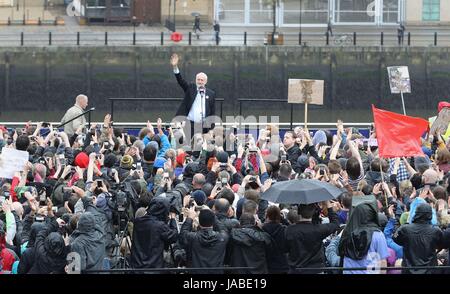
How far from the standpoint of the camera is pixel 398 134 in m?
20.2

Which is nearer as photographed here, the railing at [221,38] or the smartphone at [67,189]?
the smartphone at [67,189]

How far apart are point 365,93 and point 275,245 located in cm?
3757

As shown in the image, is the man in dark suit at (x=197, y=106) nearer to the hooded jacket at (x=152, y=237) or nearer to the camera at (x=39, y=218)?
the camera at (x=39, y=218)

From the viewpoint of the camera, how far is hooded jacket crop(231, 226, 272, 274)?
1608cm

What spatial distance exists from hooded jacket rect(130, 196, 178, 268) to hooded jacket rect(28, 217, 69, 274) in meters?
0.99

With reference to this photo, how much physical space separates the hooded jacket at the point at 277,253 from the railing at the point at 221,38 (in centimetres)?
3641

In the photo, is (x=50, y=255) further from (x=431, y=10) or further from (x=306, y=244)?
(x=431, y=10)

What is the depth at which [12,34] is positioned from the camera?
53.9 m

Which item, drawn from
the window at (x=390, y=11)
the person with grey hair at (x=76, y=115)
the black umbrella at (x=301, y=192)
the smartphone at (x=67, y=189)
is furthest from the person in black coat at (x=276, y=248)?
the window at (x=390, y=11)

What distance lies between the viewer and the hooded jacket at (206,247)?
635 inches
